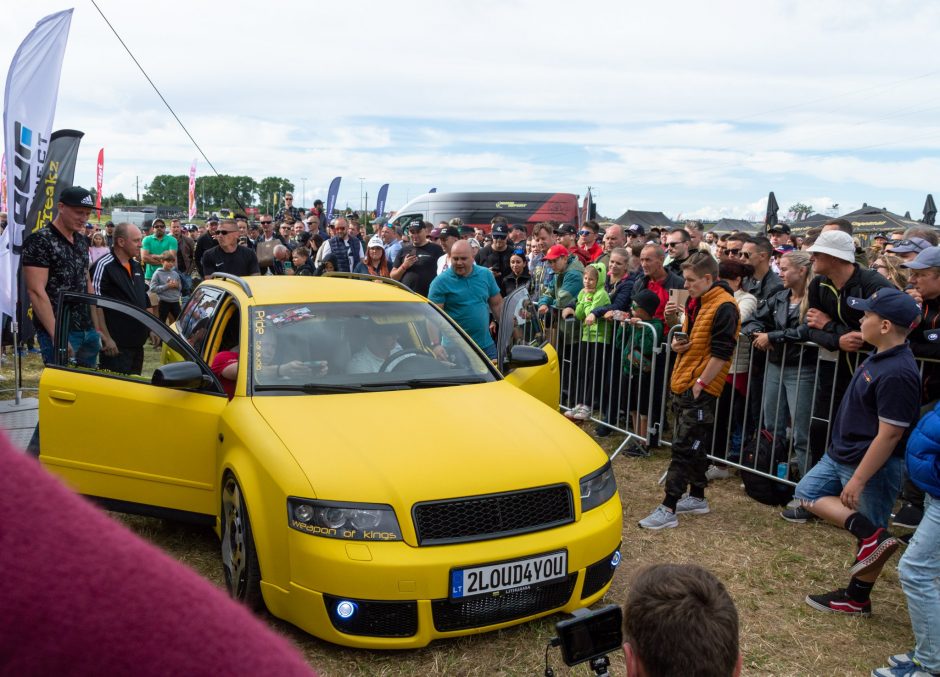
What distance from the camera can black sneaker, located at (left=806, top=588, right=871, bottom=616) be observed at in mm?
3990

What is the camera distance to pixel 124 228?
658cm

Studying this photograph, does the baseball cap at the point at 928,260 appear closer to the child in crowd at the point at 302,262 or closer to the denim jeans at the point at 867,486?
the denim jeans at the point at 867,486

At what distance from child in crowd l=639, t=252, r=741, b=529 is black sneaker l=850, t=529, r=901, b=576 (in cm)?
140

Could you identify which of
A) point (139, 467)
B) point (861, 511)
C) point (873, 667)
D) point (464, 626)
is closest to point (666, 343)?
point (861, 511)

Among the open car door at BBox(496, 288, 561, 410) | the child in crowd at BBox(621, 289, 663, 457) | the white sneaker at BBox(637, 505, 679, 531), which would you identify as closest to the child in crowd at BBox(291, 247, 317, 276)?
the open car door at BBox(496, 288, 561, 410)

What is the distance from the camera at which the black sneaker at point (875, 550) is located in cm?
370

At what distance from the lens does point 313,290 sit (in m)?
4.84

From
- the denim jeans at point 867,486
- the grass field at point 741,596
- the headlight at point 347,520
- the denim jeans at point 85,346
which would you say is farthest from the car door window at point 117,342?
the denim jeans at point 867,486

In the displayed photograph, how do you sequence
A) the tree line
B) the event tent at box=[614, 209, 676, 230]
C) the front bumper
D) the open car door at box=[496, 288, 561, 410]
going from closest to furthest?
the front bumper
the open car door at box=[496, 288, 561, 410]
the event tent at box=[614, 209, 676, 230]
the tree line

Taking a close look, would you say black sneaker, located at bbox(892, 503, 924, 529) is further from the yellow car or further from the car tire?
the car tire

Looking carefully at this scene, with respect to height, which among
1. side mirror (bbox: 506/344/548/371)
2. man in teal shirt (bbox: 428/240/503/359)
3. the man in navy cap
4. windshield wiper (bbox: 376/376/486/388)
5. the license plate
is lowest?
the license plate

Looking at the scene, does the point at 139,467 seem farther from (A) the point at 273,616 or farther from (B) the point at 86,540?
(B) the point at 86,540

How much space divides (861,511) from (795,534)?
3.50 feet

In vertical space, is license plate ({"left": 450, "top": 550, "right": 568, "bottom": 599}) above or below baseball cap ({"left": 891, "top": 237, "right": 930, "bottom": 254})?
below
